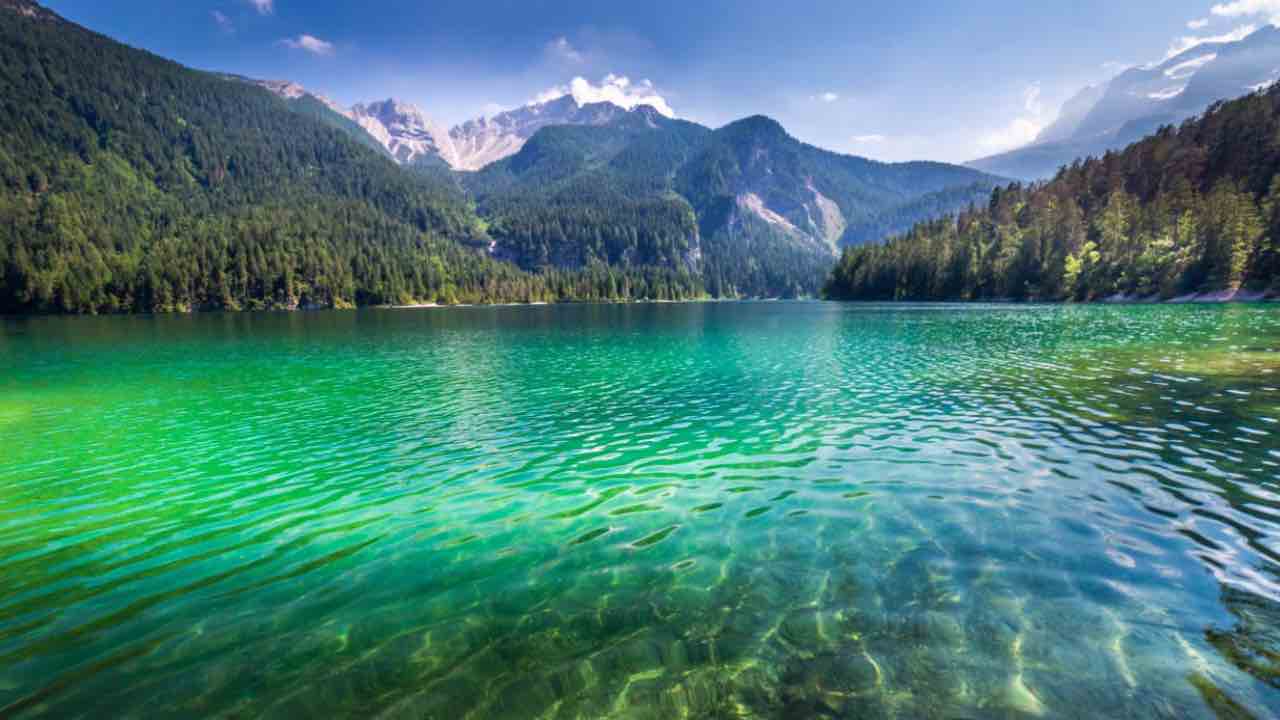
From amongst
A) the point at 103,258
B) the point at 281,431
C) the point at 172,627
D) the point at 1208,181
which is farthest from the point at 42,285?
the point at 1208,181

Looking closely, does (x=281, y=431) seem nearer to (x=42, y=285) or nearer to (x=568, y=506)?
(x=568, y=506)

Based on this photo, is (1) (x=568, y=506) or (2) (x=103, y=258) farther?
(2) (x=103, y=258)

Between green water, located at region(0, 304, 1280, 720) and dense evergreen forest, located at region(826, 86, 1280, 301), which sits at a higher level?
dense evergreen forest, located at region(826, 86, 1280, 301)

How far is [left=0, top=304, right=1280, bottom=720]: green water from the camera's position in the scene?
724 cm

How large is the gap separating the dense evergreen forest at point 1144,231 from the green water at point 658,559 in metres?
130

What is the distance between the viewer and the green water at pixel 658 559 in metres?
7.24

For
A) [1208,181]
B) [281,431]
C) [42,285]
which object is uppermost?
[1208,181]

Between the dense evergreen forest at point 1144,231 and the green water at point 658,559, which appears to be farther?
the dense evergreen forest at point 1144,231

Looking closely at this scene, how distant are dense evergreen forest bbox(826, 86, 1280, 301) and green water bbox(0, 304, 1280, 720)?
12980 centimetres

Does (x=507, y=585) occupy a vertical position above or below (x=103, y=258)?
below

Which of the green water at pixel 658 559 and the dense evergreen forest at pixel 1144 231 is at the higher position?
the dense evergreen forest at pixel 1144 231

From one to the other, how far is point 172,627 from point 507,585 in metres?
5.64

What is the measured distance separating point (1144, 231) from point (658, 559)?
182986 mm

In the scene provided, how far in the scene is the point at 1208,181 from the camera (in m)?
158
